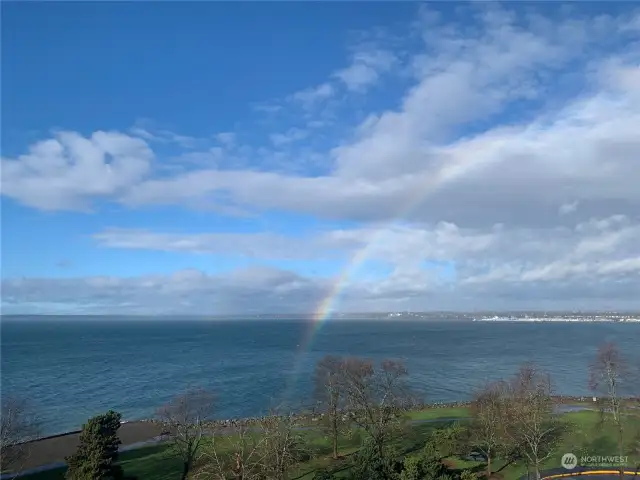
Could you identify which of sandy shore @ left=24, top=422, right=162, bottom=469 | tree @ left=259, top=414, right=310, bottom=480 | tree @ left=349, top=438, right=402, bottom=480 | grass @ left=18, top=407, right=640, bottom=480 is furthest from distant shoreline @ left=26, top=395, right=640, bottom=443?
tree @ left=349, top=438, right=402, bottom=480

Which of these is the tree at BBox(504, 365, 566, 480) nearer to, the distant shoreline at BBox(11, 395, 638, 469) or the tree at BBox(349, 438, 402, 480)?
the tree at BBox(349, 438, 402, 480)

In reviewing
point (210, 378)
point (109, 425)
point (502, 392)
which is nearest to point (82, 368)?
point (210, 378)

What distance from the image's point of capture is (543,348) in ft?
436

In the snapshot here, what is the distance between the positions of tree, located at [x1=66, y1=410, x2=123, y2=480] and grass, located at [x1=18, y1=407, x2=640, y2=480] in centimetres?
690

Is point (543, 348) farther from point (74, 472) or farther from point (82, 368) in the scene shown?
point (74, 472)

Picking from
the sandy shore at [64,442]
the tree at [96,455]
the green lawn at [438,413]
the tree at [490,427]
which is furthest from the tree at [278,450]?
the sandy shore at [64,442]

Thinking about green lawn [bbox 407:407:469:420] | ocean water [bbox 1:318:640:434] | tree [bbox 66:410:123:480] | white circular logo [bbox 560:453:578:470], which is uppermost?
tree [bbox 66:410:123:480]

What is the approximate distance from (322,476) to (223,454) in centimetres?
1345

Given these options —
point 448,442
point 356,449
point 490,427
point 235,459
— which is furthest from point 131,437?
point 490,427

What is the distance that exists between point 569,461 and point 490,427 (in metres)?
4.94

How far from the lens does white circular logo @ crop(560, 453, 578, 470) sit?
1139 inches

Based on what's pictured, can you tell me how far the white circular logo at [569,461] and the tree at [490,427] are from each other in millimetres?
3693

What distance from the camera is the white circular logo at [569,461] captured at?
94.9 feet

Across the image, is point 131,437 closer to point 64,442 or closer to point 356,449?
point 64,442
